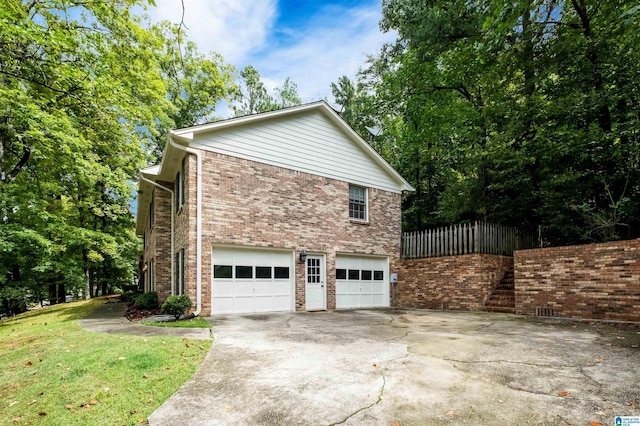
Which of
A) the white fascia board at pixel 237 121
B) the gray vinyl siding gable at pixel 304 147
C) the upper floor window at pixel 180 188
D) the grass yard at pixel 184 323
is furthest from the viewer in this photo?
the upper floor window at pixel 180 188

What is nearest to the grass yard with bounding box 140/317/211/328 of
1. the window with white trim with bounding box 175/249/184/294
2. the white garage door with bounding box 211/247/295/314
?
the white garage door with bounding box 211/247/295/314

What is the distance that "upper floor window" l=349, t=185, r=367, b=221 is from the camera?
14.1 meters

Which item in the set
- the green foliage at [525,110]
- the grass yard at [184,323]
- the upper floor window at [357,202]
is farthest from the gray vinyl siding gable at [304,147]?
the grass yard at [184,323]

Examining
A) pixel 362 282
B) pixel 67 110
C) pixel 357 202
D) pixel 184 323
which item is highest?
pixel 67 110

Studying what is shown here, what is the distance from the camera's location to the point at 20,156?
52.7ft

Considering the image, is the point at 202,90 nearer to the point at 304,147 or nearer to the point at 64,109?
the point at 64,109

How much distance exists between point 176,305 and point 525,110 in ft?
43.1

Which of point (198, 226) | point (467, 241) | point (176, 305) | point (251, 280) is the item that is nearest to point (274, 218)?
point (251, 280)

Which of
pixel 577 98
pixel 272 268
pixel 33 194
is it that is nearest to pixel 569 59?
pixel 577 98

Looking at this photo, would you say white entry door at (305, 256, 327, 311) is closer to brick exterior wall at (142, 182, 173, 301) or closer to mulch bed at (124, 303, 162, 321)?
mulch bed at (124, 303, 162, 321)

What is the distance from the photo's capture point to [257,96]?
31.6 m

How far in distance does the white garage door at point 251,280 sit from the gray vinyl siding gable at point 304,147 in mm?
3132

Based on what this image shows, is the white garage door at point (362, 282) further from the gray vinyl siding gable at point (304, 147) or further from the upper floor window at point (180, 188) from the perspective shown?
the upper floor window at point (180, 188)

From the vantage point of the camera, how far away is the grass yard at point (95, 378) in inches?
143
